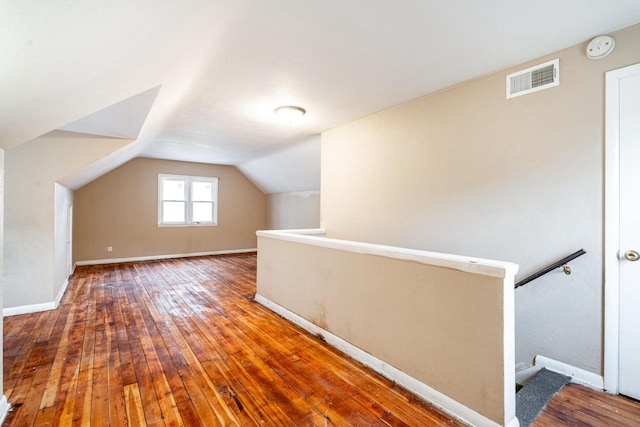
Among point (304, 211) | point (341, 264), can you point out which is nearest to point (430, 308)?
point (341, 264)

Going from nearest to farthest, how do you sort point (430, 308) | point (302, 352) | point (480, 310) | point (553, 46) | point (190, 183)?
1. point (480, 310)
2. point (430, 308)
3. point (553, 46)
4. point (302, 352)
5. point (190, 183)

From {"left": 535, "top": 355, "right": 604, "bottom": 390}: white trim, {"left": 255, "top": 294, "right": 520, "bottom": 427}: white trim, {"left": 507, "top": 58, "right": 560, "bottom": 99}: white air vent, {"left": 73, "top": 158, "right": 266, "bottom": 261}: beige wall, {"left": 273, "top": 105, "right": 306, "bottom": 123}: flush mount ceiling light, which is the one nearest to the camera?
{"left": 255, "top": 294, "right": 520, "bottom": 427}: white trim

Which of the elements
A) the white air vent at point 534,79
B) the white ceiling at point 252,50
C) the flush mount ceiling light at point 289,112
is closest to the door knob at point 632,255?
the white air vent at point 534,79

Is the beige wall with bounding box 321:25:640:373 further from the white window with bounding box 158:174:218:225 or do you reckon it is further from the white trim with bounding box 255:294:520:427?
the white window with bounding box 158:174:218:225

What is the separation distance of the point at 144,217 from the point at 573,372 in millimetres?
7925

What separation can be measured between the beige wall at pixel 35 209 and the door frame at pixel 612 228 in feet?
17.0

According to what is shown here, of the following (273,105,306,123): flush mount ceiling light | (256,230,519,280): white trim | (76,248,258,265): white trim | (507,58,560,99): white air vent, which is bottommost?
(76,248,258,265): white trim

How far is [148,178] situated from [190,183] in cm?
96

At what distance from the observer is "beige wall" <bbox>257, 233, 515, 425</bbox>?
60.6 inches

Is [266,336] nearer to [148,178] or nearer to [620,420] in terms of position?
[620,420]

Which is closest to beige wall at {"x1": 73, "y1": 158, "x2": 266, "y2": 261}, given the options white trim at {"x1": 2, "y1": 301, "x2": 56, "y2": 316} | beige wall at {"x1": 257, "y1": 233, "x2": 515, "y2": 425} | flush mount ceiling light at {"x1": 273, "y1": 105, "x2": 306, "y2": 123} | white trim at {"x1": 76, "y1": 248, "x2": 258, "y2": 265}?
white trim at {"x1": 76, "y1": 248, "x2": 258, "y2": 265}

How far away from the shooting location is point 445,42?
2.10m

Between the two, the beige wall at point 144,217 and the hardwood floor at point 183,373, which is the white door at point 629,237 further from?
the beige wall at point 144,217

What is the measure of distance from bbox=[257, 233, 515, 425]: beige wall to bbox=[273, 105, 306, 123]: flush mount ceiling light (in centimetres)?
161
